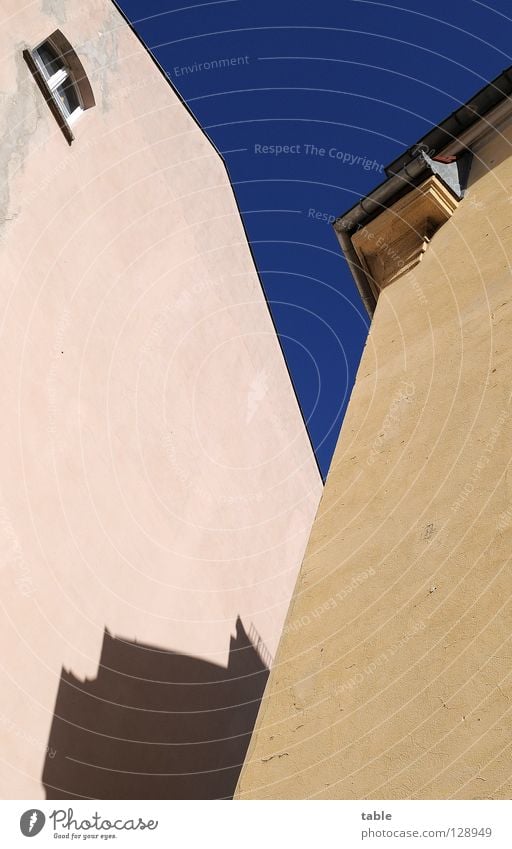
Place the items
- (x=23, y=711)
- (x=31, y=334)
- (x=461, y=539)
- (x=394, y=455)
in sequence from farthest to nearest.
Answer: (x=31, y=334) → (x=23, y=711) → (x=394, y=455) → (x=461, y=539)

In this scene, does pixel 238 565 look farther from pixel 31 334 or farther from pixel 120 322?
pixel 31 334

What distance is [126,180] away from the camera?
37.9ft

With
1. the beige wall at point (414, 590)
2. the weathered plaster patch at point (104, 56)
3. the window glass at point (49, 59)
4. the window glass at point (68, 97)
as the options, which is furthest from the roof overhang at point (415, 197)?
the weathered plaster patch at point (104, 56)

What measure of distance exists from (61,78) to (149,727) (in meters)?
8.59

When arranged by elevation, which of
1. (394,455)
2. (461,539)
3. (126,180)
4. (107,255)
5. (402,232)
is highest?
(126,180)

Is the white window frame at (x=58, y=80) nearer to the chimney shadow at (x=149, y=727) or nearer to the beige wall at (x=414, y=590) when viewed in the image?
the beige wall at (x=414, y=590)

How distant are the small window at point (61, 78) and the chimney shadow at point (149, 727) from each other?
666 cm

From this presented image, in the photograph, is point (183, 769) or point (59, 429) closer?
point (59, 429)

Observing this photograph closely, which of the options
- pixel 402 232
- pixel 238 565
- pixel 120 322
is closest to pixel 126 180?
pixel 120 322

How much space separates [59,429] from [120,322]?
2535 mm

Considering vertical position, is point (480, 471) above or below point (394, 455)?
below
